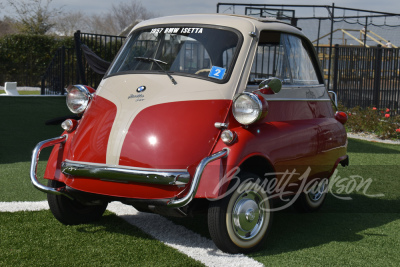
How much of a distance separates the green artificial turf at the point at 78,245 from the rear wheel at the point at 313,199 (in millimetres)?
1803

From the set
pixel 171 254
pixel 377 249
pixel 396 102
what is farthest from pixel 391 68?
pixel 171 254

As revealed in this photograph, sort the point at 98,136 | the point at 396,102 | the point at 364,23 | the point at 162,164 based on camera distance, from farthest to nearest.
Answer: the point at 364,23 < the point at 396,102 < the point at 98,136 < the point at 162,164

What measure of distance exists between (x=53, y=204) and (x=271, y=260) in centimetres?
193

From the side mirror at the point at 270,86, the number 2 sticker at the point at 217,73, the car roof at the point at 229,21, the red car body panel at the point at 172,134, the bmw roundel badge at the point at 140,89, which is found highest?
the car roof at the point at 229,21

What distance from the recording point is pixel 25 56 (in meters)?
26.8

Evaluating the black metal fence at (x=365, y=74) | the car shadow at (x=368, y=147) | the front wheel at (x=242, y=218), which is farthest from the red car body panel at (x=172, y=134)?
the black metal fence at (x=365, y=74)

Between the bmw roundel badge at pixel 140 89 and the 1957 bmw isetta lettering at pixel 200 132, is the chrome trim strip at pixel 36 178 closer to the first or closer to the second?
the 1957 bmw isetta lettering at pixel 200 132

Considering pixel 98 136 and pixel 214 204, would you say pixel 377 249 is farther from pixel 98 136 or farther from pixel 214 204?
pixel 98 136

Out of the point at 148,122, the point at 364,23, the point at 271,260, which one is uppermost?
the point at 364,23

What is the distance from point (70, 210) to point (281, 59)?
7.84 ft

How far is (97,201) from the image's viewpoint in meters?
4.63

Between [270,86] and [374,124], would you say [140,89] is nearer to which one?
[270,86]

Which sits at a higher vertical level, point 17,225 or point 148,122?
point 148,122

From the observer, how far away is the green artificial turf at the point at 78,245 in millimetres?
4047
